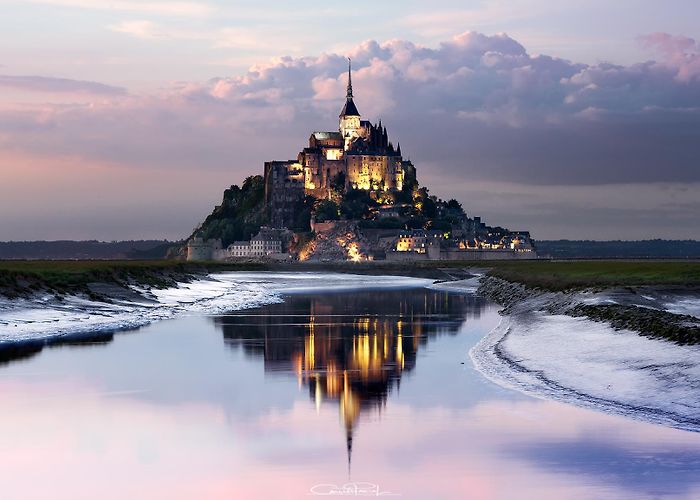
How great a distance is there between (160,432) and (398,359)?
11623mm

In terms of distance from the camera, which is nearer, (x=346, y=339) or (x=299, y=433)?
(x=299, y=433)

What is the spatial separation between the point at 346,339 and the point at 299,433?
1705 centimetres

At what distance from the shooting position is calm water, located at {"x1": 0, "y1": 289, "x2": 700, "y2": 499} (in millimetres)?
12609

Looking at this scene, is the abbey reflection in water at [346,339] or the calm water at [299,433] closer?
the calm water at [299,433]

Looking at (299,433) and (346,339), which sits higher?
(346,339)

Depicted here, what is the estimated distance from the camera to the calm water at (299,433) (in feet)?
41.4

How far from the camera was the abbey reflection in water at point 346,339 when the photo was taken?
2114 centimetres

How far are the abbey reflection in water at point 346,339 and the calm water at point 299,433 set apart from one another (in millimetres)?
146

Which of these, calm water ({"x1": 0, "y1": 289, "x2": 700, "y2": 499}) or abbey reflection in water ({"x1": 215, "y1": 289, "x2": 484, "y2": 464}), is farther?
abbey reflection in water ({"x1": 215, "y1": 289, "x2": 484, "y2": 464})

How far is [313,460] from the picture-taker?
1394cm

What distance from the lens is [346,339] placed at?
108 feet

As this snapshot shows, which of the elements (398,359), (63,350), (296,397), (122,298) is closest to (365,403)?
(296,397)

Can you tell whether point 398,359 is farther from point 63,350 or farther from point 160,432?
point 160,432

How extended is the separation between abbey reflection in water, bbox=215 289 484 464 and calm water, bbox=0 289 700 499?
→ 0.15m
